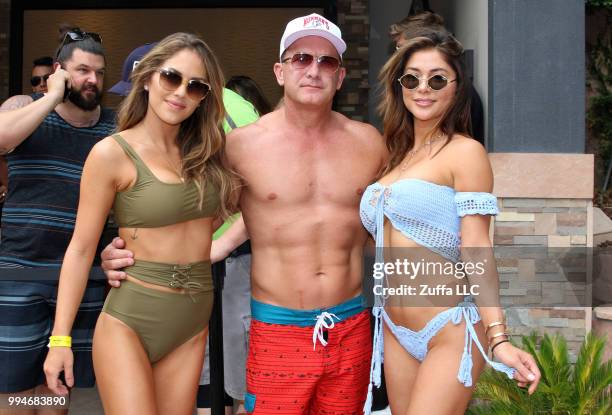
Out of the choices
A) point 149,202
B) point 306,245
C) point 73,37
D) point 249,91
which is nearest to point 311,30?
point 306,245

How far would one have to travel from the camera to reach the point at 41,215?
147 inches

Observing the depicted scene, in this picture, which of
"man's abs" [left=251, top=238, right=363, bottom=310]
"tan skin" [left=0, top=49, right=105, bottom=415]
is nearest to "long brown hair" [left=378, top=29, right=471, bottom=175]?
"man's abs" [left=251, top=238, right=363, bottom=310]

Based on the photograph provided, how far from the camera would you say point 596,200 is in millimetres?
9031

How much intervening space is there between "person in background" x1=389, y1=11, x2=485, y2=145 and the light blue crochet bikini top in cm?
66

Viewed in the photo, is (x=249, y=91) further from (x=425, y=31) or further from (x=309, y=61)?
(x=425, y=31)

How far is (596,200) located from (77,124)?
21.9 feet

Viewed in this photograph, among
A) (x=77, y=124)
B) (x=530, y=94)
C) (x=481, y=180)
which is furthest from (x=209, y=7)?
(x=481, y=180)

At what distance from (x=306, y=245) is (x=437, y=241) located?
1.95ft

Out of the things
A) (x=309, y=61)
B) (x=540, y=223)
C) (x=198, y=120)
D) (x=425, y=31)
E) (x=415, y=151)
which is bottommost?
(x=540, y=223)

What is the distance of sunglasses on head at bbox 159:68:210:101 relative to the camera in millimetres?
3162

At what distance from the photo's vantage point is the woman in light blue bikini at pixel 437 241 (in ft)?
9.62

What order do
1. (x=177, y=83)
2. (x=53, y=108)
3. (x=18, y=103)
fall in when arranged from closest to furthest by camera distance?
(x=177, y=83), (x=53, y=108), (x=18, y=103)

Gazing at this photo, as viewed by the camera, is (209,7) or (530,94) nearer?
(530,94)

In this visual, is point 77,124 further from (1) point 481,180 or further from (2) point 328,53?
(1) point 481,180
